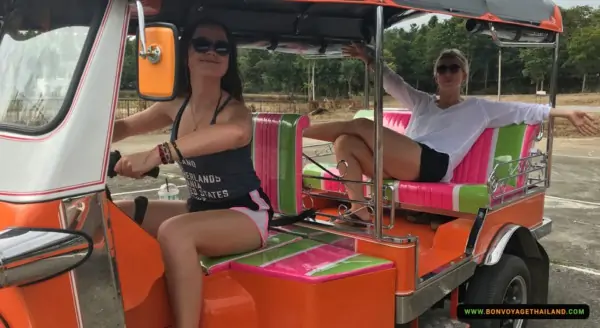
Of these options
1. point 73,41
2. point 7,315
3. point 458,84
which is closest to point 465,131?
point 458,84

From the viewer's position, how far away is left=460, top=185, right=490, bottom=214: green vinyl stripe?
3.39 metres

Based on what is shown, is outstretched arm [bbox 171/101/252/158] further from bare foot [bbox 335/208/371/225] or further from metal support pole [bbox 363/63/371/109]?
metal support pole [bbox 363/63/371/109]

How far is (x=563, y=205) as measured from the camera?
7.65 m

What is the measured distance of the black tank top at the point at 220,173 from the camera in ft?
8.08

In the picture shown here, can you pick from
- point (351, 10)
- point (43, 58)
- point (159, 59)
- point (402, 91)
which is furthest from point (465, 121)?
point (43, 58)

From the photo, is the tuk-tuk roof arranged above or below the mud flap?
above

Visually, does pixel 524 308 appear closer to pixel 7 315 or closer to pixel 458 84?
pixel 458 84

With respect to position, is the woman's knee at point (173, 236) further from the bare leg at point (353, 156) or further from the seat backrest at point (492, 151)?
the seat backrest at point (492, 151)

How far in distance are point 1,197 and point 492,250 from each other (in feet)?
8.55

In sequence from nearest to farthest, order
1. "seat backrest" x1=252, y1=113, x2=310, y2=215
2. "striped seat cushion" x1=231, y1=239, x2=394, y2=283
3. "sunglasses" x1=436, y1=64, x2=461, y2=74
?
"striped seat cushion" x1=231, y1=239, x2=394, y2=283 → "seat backrest" x1=252, y1=113, x2=310, y2=215 → "sunglasses" x1=436, y1=64, x2=461, y2=74

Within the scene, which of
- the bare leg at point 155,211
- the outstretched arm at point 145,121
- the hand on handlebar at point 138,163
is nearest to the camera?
the hand on handlebar at point 138,163

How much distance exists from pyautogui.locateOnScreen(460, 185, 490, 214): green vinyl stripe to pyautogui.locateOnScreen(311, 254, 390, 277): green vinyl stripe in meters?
1.01

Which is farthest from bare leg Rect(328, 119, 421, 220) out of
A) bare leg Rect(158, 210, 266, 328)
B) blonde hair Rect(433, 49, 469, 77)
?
bare leg Rect(158, 210, 266, 328)

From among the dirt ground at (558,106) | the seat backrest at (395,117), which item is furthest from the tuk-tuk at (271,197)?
the seat backrest at (395,117)
